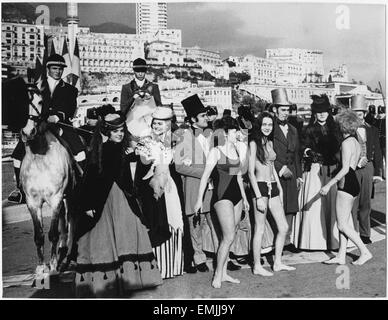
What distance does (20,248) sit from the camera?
21.6 ft

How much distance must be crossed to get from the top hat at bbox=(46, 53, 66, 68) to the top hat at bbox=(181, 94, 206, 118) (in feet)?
4.79

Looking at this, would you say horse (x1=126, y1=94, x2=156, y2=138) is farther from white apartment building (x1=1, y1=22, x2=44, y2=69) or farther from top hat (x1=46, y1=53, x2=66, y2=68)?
white apartment building (x1=1, y1=22, x2=44, y2=69)

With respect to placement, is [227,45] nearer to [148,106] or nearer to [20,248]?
[148,106]

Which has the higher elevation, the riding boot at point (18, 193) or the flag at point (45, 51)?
the flag at point (45, 51)

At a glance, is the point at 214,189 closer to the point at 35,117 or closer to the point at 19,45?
the point at 35,117

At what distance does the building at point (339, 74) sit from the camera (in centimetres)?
676

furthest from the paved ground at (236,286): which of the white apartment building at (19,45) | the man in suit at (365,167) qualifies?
the white apartment building at (19,45)

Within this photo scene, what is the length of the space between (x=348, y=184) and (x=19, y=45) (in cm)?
411

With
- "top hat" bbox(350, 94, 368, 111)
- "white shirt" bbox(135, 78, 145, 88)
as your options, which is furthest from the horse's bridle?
"top hat" bbox(350, 94, 368, 111)

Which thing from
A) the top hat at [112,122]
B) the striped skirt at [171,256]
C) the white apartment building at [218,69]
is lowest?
the striped skirt at [171,256]

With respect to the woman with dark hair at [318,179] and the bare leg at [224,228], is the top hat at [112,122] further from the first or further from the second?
the woman with dark hair at [318,179]

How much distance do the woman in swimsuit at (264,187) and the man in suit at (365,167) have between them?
101cm

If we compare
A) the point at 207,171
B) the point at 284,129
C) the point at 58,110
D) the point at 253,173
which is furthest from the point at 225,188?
the point at 58,110
